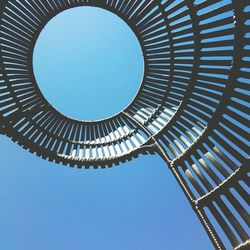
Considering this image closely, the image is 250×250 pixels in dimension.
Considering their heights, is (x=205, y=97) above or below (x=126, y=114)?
below

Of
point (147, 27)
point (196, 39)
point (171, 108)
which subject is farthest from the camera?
point (171, 108)

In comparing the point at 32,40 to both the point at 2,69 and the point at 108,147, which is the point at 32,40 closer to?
the point at 2,69

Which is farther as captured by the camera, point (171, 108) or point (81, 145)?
point (81, 145)

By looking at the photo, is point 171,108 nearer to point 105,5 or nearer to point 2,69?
point 105,5

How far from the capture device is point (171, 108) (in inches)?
428

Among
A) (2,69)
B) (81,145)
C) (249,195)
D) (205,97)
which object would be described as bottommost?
(249,195)

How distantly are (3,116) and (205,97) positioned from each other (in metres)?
7.14

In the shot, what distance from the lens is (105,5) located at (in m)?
9.97

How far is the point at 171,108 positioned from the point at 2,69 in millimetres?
6170

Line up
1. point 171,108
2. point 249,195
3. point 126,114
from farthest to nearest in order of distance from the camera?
1. point 126,114
2. point 171,108
3. point 249,195

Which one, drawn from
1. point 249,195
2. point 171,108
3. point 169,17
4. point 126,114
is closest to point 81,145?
point 126,114

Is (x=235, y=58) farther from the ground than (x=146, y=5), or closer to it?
closer to it

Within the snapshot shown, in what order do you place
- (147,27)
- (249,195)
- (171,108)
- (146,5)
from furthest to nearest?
(171,108) < (147,27) < (146,5) < (249,195)

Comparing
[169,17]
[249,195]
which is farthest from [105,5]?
[249,195]
